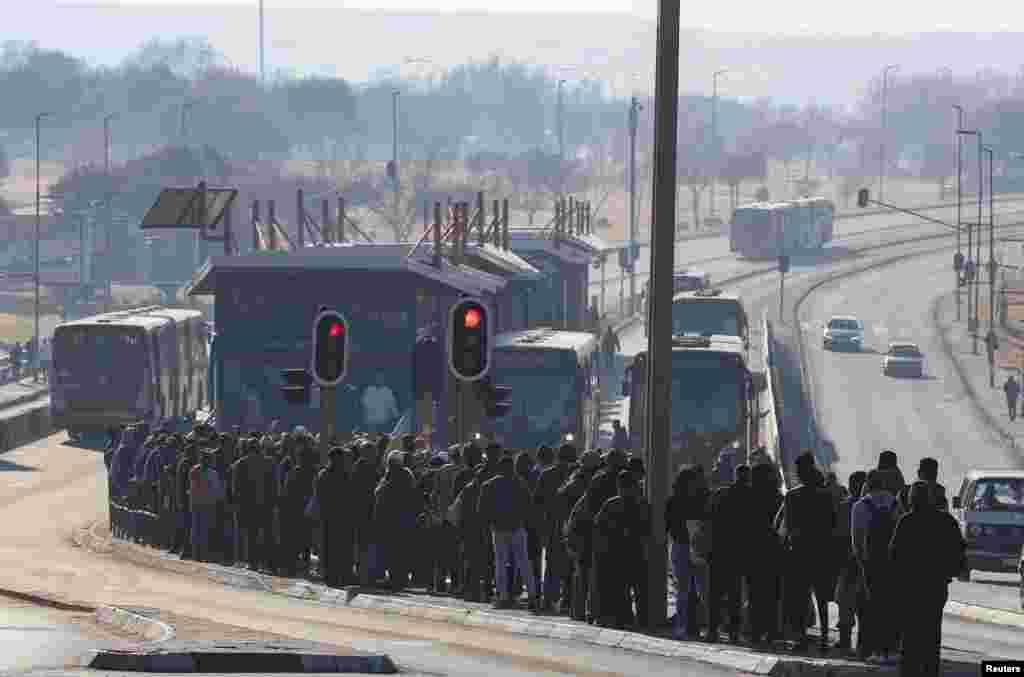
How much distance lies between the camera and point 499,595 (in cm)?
2494

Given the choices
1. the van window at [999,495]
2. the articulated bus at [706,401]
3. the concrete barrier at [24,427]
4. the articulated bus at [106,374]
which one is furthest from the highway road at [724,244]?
the van window at [999,495]

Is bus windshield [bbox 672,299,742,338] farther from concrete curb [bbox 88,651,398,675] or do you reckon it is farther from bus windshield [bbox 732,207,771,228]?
bus windshield [bbox 732,207,771,228]

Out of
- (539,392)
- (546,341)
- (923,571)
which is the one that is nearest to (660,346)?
(923,571)

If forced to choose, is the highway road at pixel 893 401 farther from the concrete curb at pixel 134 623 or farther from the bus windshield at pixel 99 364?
the bus windshield at pixel 99 364

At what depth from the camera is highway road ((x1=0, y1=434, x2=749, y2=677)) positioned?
19.2 metres

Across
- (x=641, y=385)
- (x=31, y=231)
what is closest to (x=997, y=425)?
(x=641, y=385)

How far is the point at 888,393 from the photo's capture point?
93375mm

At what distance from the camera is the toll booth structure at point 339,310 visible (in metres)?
42.4

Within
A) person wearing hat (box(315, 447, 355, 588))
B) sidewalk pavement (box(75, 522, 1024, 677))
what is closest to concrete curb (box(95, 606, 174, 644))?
sidewalk pavement (box(75, 522, 1024, 677))

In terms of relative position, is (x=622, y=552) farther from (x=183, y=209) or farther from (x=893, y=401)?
(x=893, y=401)

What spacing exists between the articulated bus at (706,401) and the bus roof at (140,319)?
61.8ft

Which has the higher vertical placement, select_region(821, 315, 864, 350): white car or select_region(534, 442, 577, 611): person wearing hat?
select_region(534, 442, 577, 611): person wearing hat

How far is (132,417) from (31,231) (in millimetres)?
101953

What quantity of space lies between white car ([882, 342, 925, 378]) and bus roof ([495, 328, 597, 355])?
167 ft
